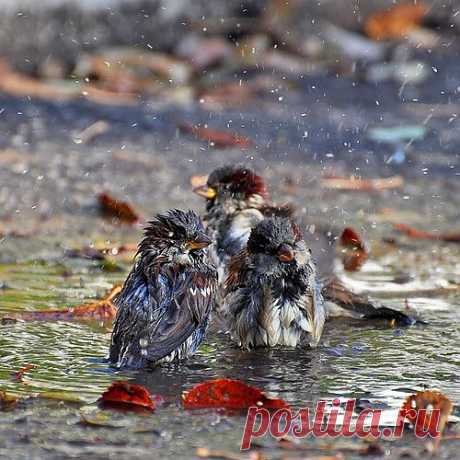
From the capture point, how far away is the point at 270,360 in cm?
598

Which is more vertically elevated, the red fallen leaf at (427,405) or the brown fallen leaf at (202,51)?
the brown fallen leaf at (202,51)

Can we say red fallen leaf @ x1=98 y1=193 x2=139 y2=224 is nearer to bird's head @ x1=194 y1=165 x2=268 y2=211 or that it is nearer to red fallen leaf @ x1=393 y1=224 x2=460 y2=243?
bird's head @ x1=194 y1=165 x2=268 y2=211

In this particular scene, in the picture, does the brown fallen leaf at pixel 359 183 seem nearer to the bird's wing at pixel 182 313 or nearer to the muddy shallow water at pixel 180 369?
the muddy shallow water at pixel 180 369

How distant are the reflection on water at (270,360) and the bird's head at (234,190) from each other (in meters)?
0.90

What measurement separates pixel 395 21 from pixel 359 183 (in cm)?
452

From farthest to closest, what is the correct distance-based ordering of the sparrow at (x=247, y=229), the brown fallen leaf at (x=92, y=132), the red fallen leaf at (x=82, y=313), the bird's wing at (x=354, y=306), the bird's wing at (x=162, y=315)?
the brown fallen leaf at (x=92, y=132) < the sparrow at (x=247, y=229) < the bird's wing at (x=354, y=306) < the red fallen leaf at (x=82, y=313) < the bird's wing at (x=162, y=315)

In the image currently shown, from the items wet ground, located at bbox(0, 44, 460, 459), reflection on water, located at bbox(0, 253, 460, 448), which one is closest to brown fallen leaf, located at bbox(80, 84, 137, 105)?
wet ground, located at bbox(0, 44, 460, 459)

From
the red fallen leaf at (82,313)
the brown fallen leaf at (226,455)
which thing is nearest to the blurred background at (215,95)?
the red fallen leaf at (82,313)

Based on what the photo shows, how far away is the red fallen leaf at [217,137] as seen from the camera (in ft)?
37.8

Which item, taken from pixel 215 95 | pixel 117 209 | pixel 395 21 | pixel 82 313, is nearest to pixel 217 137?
pixel 215 95

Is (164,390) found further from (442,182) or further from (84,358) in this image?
(442,182)

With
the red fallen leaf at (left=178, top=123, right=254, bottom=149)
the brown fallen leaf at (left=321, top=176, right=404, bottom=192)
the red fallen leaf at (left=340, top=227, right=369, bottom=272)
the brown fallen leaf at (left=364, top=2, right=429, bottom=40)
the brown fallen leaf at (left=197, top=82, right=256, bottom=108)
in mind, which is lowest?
the red fallen leaf at (left=340, top=227, right=369, bottom=272)

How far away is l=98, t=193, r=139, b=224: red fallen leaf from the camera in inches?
357

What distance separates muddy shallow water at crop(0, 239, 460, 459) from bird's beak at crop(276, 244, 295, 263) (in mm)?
435
